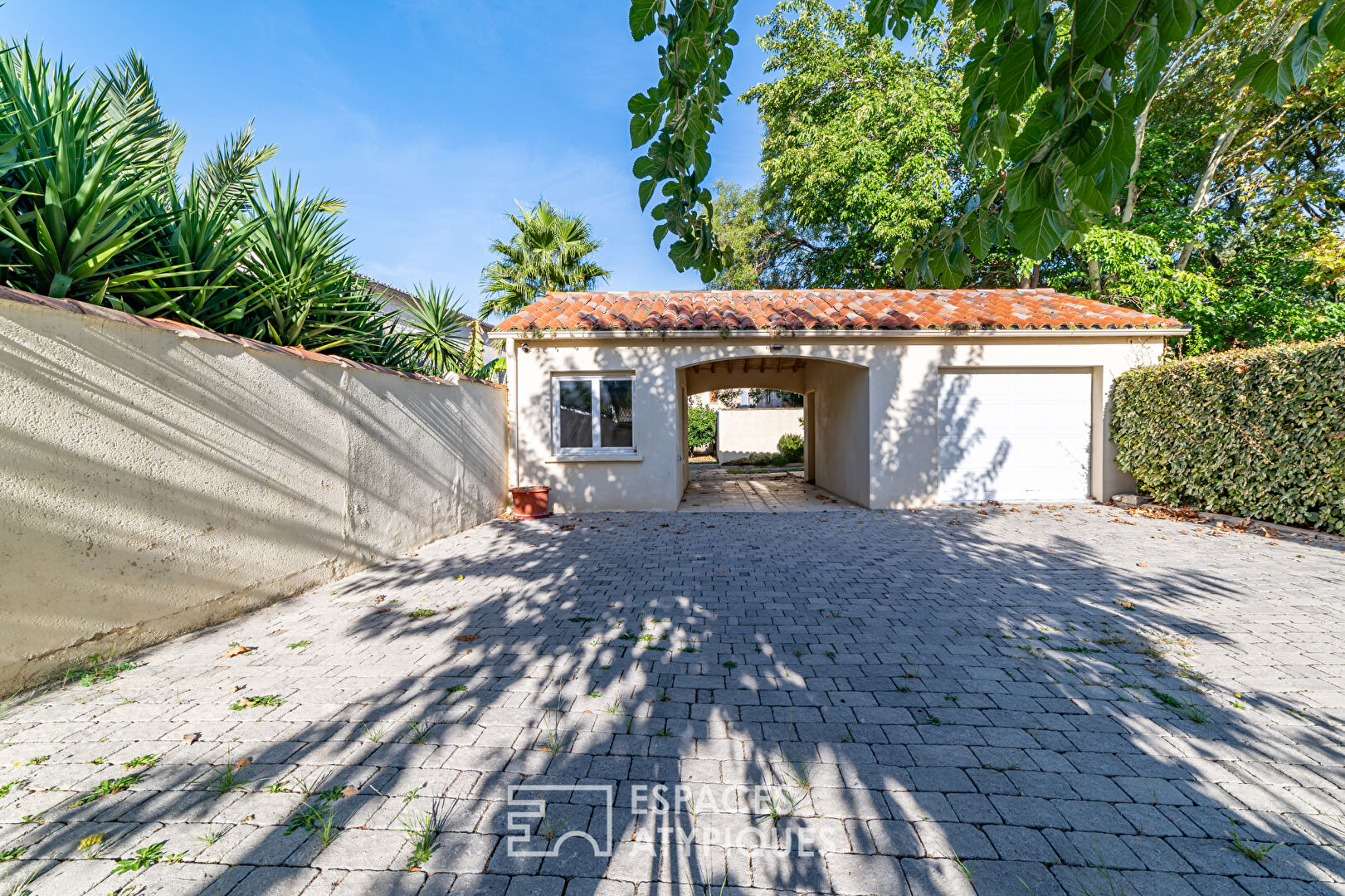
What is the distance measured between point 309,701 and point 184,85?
803cm

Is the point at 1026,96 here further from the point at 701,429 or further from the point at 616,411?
the point at 701,429

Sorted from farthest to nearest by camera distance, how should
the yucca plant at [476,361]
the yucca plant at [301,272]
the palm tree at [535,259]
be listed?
the palm tree at [535,259] → the yucca plant at [476,361] → the yucca plant at [301,272]

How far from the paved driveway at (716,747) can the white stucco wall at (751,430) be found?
1637 cm

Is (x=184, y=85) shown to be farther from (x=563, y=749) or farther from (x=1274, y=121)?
(x=1274, y=121)

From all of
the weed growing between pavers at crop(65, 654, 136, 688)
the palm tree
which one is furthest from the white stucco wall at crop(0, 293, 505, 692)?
the palm tree

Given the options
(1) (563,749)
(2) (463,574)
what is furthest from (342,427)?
(1) (563,749)

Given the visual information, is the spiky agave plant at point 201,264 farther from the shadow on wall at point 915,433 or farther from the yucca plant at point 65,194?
the shadow on wall at point 915,433

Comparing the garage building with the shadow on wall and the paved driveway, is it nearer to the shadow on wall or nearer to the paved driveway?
the shadow on wall

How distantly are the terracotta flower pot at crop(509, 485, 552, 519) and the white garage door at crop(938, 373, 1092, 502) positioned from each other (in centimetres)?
718

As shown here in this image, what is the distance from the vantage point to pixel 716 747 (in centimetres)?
246

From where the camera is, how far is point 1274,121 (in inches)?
487

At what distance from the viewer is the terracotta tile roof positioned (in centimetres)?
898

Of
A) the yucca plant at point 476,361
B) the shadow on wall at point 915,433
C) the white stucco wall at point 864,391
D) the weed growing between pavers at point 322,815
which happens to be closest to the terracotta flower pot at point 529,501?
the white stucco wall at point 864,391

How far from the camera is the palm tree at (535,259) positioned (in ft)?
44.4
